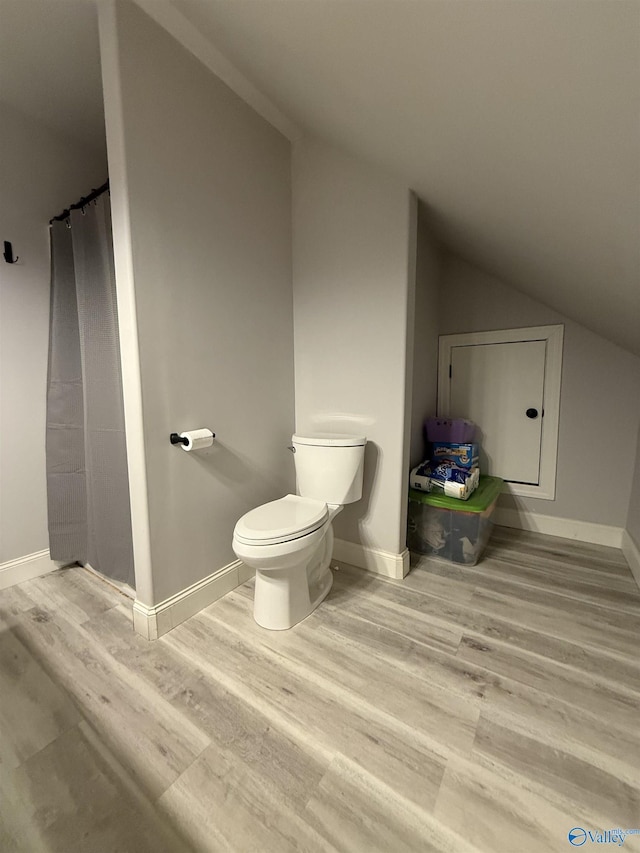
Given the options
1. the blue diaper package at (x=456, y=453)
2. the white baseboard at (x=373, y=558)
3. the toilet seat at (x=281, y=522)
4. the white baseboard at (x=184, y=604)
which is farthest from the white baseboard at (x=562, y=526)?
the white baseboard at (x=184, y=604)

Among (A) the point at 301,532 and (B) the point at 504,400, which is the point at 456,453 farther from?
(A) the point at 301,532

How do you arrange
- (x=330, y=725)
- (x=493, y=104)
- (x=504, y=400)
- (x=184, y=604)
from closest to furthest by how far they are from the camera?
(x=493, y=104), (x=330, y=725), (x=184, y=604), (x=504, y=400)

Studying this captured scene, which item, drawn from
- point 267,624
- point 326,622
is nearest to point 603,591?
point 326,622

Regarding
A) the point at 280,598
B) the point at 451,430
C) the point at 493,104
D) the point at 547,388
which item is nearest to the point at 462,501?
the point at 451,430

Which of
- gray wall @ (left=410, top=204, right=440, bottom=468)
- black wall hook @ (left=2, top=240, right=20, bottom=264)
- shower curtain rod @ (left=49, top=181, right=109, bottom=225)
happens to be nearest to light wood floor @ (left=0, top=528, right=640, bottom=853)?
gray wall @ (left=410, top=204, right=440, bottom=468)

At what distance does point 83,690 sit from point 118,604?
19.9 inches

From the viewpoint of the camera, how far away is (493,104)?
821 mm

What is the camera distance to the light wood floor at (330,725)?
814mm

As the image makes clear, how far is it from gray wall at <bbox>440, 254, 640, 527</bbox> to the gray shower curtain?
7.32ft

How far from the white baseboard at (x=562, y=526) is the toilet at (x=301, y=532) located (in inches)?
53.0

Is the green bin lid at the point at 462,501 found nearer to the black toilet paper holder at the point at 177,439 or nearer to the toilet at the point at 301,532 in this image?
the toilet at the point at 301,532

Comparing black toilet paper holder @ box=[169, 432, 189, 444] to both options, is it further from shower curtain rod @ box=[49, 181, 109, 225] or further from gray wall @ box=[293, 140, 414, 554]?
shower curtain rod @ box=[49, 181, 109, 225]

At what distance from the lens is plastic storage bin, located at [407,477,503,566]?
1.88 meters

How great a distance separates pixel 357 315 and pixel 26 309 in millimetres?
1698
